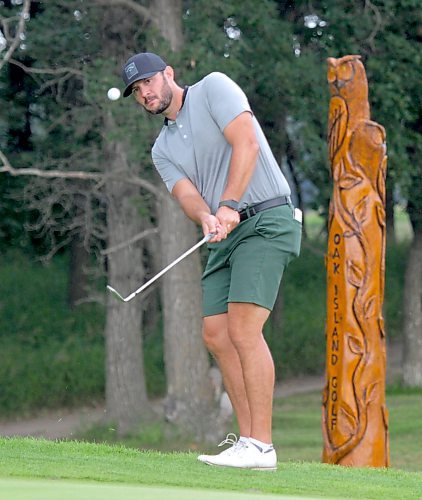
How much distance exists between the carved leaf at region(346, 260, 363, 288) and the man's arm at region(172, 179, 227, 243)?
442 centimetres

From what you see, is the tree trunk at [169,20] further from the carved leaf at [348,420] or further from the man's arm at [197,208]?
the man's arm at [197,208]

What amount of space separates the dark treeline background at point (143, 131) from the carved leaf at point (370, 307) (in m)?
6.19

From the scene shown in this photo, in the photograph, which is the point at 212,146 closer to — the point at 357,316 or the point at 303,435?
the point at 357,316

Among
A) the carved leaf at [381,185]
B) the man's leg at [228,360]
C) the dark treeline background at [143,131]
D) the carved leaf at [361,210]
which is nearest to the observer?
the man's leg at [228,360]

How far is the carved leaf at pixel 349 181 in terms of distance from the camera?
1098 cm

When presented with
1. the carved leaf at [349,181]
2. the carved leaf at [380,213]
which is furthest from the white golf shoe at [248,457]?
the carved leaf at [349,181]

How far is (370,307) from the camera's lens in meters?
10.7

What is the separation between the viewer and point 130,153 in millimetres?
17234

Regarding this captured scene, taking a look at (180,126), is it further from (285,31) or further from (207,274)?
(285,31)

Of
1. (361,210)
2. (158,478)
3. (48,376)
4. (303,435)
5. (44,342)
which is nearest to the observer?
(158,478)

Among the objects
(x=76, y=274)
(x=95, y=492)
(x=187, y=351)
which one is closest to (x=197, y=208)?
(x=95, y=492)

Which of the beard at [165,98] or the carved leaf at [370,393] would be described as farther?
the carved leaf at [370,393]

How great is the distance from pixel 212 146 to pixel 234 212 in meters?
0.40

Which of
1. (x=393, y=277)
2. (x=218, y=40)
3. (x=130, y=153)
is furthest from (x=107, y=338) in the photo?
(x=393, y=277)
